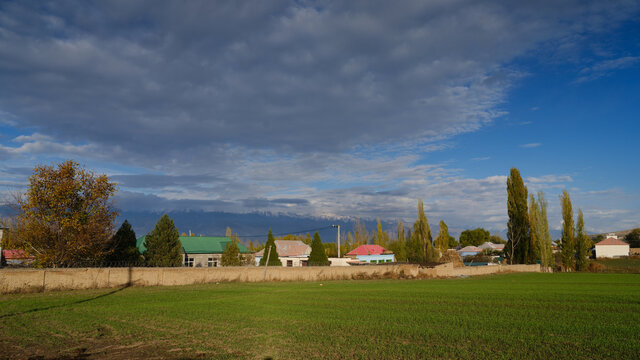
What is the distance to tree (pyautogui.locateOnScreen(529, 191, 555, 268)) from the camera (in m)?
52.4

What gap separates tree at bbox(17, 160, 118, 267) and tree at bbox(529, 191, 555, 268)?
4858 centimetres

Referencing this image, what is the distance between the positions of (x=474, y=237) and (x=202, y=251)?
103116 mm

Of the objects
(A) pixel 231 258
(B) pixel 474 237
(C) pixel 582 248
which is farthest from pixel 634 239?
(A) pixel 231 258

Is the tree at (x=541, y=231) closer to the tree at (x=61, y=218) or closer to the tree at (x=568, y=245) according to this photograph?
the tree at (x=568, y=245)

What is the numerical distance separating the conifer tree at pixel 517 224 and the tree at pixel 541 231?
2.67 ft

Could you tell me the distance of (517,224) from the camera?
5512cm

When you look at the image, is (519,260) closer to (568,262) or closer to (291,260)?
(568,262)

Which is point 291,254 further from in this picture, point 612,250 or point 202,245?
point 612,250

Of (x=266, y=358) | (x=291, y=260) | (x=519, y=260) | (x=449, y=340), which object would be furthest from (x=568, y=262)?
(x=266, y=358)

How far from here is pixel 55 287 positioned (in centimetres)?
2275

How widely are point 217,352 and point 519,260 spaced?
2127 inches

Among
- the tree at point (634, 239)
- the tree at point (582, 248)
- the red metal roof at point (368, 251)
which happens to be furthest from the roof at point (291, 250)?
the tree at point (634, 239)

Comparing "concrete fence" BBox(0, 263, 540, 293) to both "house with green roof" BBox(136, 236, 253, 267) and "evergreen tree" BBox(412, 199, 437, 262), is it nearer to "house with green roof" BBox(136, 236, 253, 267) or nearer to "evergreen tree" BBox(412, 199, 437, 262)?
"evergreen tree" BBox(412, 199, 437, 262)

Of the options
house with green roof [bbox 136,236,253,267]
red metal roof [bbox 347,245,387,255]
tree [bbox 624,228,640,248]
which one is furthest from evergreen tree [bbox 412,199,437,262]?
tree [bbox 624,228,640,248]
